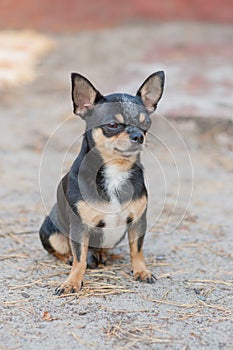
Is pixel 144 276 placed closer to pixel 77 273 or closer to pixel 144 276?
pixel 144 276

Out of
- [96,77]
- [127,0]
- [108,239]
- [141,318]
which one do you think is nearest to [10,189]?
[108,239]

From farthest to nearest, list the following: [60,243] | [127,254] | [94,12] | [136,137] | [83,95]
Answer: [94,12] < [127,254] < [60,243] < [83,95] < [136,137]

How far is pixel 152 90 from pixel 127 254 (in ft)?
3.67

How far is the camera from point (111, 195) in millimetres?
3627

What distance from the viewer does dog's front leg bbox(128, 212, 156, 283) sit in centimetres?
373

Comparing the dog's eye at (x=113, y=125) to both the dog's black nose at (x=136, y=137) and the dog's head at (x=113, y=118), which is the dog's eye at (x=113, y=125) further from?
the dog's black nose at (x=136, y=137)

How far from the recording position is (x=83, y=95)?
3.63m

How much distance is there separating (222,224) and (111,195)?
1.56 meters

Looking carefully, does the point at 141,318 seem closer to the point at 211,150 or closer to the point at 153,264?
the point at 153,264

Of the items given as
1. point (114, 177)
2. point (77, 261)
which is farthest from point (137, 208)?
point (77, 261)

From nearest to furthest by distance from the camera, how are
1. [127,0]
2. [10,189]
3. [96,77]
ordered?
[10,189]
[96,77]
[127,0]

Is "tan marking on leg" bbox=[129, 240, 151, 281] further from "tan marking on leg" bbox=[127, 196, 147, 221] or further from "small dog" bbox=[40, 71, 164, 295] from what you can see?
"tan marking on leg" bbox=[127, 196, 147, 221]

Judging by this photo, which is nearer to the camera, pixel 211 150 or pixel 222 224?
pixel 222 224

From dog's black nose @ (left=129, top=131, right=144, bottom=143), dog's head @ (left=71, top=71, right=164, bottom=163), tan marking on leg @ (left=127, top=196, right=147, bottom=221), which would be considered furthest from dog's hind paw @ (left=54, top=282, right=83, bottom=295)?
dog's black nose @ (left=129, top=131, right=144, bottom=143)
